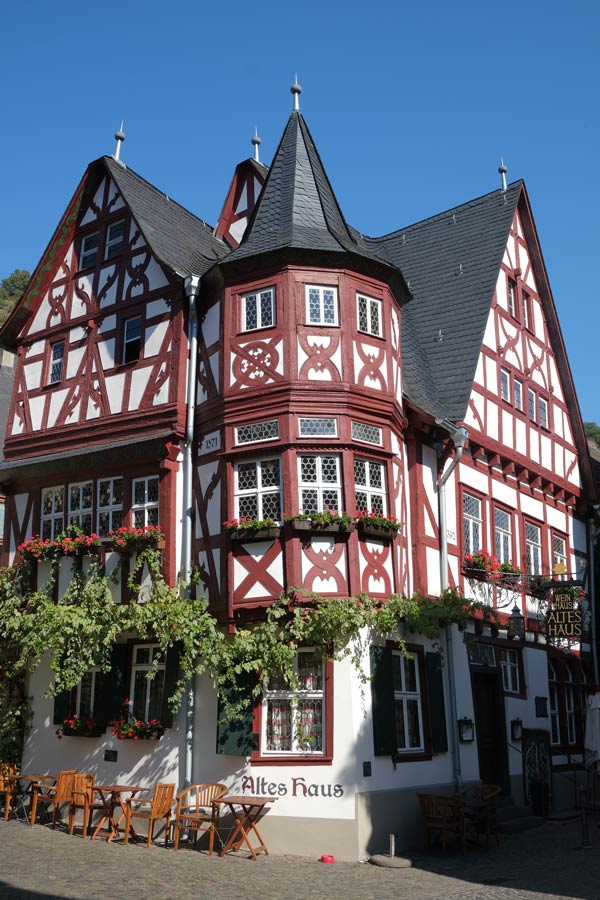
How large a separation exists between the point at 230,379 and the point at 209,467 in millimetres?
1591

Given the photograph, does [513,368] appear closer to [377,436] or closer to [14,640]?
[377,436]

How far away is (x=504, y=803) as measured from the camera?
19.4 metres

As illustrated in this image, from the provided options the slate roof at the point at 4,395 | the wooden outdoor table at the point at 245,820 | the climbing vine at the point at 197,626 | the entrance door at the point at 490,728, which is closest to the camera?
the wooden outdoor table at the point at 245,820

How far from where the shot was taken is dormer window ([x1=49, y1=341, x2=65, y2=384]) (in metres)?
20.6

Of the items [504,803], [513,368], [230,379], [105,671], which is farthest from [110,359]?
[504,803]

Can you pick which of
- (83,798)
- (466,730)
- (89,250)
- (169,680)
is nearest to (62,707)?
(83,798)

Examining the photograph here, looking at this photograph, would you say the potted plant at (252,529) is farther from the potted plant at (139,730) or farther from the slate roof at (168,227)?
the slate roof at (168,227)

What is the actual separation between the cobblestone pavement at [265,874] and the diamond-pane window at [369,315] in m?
8.83

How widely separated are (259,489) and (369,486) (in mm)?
1872

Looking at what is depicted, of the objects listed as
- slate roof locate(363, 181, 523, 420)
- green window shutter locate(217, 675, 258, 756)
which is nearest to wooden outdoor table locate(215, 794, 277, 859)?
green window shutter locate(217, 675, 258, 756)

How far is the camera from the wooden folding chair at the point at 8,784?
678 inches

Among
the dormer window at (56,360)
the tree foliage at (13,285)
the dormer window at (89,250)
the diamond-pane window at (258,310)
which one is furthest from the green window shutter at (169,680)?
the tree foliage at (13,285)

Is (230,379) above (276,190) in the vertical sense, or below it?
below

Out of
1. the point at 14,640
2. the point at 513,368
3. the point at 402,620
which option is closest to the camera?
the point at 402,620
